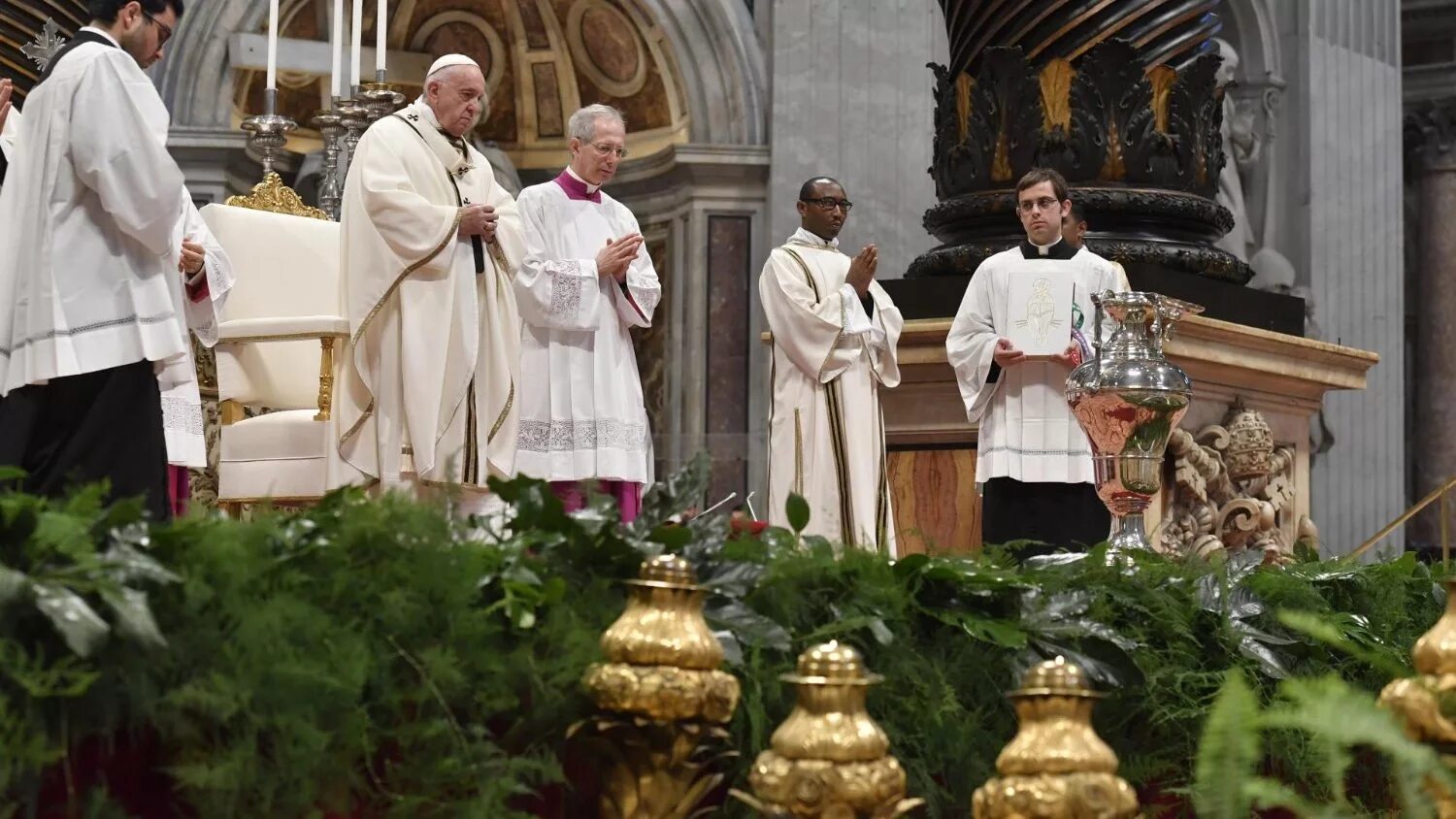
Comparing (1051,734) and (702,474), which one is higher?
(702,474)

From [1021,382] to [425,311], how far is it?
1897mm

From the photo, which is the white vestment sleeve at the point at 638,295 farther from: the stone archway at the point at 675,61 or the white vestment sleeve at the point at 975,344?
the stone archway at the point at 675,61

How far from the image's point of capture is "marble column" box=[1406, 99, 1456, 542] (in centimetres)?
1447

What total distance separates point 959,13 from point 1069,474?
1920 millimetres

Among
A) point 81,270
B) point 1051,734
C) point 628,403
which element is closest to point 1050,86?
point 628,403

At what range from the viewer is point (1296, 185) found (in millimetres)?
12992

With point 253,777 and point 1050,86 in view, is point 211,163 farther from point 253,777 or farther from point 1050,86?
point 253,777

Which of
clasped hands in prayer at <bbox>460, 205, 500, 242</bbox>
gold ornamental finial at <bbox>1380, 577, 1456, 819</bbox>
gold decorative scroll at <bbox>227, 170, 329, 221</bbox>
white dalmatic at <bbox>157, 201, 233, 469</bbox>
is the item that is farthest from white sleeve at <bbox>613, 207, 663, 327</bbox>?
gold ornamental finial at <bbox>1380, 577, 1456, 819</bbox>

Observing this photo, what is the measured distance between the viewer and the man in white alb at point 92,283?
4148 millimetres

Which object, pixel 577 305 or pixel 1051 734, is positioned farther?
pixel 577 305

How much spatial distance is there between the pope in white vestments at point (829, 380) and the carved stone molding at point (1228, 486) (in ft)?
3.23

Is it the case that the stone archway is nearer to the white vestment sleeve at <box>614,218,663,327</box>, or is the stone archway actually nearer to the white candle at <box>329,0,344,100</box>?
the white candle at <box>329,0,344,100</box>

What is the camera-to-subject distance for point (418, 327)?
18.5ft

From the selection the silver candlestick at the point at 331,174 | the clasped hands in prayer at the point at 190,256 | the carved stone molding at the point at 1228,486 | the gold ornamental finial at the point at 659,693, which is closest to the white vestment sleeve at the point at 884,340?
A: the carved stone molding at the point at 1228,486
